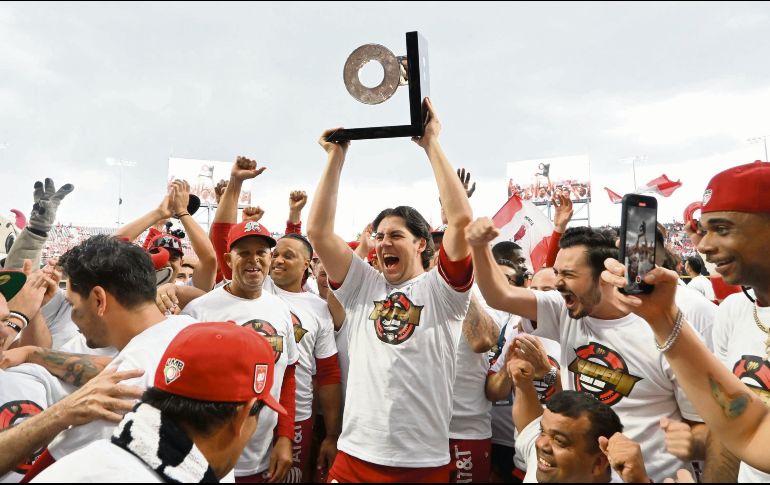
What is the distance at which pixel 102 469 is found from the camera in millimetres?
1172

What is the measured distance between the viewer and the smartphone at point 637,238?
54.5 inches

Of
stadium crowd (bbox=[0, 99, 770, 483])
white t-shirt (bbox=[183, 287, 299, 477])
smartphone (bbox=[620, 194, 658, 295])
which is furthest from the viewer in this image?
white t-shirt (bbox=[183, 287, 299, 477])

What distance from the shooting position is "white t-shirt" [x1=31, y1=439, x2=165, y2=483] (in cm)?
116

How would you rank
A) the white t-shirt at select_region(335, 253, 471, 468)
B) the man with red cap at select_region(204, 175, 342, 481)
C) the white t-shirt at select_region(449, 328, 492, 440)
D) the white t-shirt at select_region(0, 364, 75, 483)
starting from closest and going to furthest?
the white t-shirt at select_region(0, 364, 75, 483)
the white t-shirt at select_region(335, 253, 471, 468)
the white t-shirt at select_region(449, 328, 492, 440)
the man with red cap at select_region(204, 175, 342, 481)

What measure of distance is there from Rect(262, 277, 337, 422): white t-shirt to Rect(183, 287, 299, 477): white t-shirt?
0.85 ft

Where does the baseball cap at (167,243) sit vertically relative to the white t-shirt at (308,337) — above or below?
above

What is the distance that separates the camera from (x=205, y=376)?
4.69 ft

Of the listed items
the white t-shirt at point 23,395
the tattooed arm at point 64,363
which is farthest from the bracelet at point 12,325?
the white t-shirt at point 23,395

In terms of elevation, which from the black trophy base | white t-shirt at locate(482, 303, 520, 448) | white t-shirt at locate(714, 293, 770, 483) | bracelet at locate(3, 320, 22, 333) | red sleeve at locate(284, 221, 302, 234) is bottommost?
white t-shirt at locate(482, 303, 520, 448)

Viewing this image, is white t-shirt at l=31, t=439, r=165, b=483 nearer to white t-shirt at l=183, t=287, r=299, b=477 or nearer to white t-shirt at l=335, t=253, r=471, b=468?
white t-shirt at l=335, t=253, r=471, b=468

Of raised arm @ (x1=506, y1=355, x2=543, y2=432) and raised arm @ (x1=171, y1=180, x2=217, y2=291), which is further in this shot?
raised arm @ (x1=171, y1=180, x2=217, y2=291)

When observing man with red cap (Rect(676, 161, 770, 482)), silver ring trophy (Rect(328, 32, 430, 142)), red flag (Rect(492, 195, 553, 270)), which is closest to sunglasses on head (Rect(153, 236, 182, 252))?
silver ring trophy (Rect(328, 32, 430, 142))

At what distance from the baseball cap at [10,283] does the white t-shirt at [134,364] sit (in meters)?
0.99

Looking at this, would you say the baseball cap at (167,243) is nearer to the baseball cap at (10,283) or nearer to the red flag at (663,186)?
the baseball cap at (10,283)
